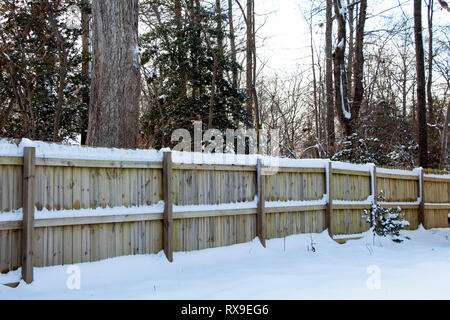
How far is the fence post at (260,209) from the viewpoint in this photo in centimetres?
656

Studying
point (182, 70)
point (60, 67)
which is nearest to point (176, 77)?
point (182, 70)

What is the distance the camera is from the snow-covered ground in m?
4.05

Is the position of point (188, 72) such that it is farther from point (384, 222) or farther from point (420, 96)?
point (384, 222)

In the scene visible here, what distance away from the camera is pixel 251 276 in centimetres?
488

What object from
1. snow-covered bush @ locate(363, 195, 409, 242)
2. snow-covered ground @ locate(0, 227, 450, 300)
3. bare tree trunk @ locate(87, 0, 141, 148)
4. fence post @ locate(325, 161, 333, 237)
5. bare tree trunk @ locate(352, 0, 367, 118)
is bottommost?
snow-covered ground @ locate(0, 227, 450, 300)

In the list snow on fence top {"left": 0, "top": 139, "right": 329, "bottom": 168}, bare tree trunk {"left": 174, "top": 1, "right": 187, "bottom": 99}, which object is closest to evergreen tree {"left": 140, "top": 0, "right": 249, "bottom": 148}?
bare tree trunk {"left": 174, "top": 1, "right": 187, "bottom": 99}

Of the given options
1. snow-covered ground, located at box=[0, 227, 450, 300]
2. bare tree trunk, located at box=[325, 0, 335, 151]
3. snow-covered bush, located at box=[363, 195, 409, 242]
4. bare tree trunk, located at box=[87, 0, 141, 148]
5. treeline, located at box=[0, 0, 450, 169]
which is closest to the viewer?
snow-covered ground, located at box=[0, 227, 450, 300]

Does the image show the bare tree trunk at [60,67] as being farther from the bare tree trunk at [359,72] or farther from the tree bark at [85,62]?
the bare tree trunk at [359,72]

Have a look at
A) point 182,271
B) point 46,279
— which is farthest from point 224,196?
point 46,279

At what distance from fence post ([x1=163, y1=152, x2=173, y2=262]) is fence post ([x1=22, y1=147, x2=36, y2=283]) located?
1.66 metres

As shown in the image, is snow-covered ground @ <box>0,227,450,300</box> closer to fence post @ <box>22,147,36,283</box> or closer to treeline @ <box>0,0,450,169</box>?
fence post @ <box>22,147,36,283</box>

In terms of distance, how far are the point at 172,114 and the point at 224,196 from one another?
24.3ft

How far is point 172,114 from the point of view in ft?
43.0
